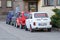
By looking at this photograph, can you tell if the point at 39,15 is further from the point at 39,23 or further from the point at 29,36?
the point at 29,36

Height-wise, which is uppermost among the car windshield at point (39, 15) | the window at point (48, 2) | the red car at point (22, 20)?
the window at point (48, 2)

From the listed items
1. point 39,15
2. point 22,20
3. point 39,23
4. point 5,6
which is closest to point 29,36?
point 39,23

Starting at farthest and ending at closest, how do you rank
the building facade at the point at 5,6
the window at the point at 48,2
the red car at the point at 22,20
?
the building facade at the point at 5,6 → the window at the point at 48,2 → the red car at the point at 22,20

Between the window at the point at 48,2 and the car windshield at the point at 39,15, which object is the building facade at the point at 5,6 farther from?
the car windshield at the point at 39,15

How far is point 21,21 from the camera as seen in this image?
25734mm

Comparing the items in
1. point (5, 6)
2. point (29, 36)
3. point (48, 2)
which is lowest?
point (29, 36)

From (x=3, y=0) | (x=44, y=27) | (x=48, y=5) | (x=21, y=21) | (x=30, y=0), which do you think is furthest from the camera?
(x=3, y=0)

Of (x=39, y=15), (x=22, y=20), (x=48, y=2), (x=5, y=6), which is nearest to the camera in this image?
(x=39, y=15)

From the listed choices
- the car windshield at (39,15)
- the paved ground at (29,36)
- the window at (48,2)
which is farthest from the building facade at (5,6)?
the paved ground at (29,36)

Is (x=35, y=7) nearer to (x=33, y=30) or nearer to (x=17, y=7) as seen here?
(x=17, y=7)

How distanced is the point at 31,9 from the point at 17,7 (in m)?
2.95

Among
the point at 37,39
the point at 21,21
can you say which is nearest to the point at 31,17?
the point at 21,21

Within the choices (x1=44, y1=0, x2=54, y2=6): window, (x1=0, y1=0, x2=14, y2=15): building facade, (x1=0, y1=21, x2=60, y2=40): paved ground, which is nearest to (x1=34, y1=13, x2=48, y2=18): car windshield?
(x1=0, y1=21, x2=60, y2=40): paved ground

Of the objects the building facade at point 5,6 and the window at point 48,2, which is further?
the building facade at point 5,6
